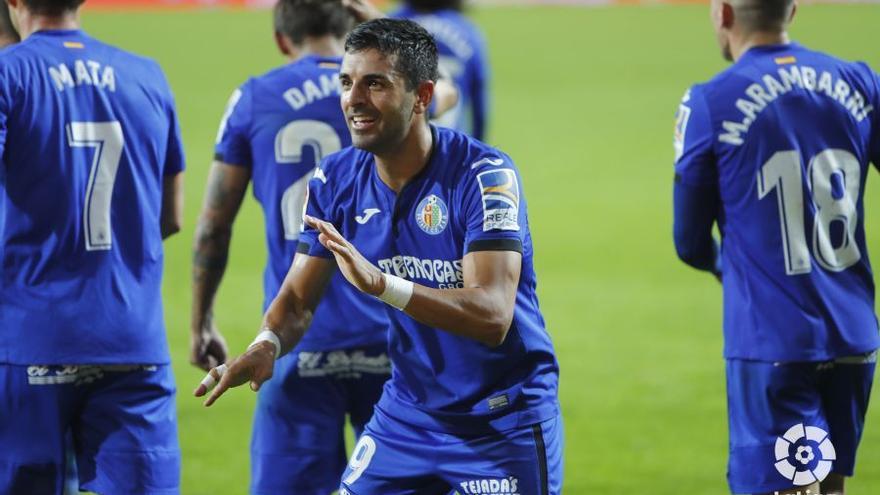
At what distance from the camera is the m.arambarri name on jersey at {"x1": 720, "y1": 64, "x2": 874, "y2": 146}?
5121mm

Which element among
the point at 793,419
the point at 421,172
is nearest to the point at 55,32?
the point at 421,172

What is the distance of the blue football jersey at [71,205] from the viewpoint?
4914mm

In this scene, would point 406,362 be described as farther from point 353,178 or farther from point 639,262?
point 639,262

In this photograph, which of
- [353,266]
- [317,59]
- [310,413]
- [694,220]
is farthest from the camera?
[317,59]

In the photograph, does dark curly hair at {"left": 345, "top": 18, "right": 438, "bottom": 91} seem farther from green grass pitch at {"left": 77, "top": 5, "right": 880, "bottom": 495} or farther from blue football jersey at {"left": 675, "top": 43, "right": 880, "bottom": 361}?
green grass pitch at {"left": 77, "top": 5, "right": 880, "bottom": 495}

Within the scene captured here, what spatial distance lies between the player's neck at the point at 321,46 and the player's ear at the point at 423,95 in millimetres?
1320

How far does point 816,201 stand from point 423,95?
156 centimetres

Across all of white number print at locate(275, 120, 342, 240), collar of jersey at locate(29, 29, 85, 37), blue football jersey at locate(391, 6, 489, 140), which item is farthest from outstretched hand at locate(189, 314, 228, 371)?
blue football jersey at locate(391, 6, 489, 140)

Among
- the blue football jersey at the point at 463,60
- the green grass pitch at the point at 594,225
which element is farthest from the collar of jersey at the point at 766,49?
the blue football jersey at the point at 463,60

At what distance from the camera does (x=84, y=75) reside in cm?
502

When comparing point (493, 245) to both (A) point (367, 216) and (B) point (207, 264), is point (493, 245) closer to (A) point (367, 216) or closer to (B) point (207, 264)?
(A) point (367, 216)

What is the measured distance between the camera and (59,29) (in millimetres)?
5070

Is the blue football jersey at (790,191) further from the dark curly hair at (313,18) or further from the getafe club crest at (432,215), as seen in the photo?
the dark curly hair at (313,18)

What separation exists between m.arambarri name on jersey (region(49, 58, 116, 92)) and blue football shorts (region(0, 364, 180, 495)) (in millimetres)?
977
